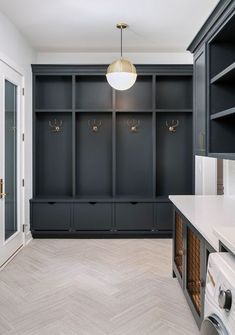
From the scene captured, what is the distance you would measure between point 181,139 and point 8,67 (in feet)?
8.71

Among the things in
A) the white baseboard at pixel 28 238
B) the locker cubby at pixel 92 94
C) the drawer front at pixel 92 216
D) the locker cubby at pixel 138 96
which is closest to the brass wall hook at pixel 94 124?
the locker cubby at pixel 92 94

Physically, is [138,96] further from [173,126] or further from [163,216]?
[163,216]

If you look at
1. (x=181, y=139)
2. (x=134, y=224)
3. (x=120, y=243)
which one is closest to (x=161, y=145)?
(x=181, y=139)

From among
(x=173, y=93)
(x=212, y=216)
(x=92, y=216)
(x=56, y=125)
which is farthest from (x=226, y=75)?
(x=56, y=125)

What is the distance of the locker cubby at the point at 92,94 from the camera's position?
5.01 meters

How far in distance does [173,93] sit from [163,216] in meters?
1.87

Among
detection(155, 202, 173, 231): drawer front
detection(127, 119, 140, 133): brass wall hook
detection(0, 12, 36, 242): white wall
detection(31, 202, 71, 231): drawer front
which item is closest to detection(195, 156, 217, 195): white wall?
detection(155, 202, 173, 231): drawer front

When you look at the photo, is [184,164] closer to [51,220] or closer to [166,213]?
[166,213]

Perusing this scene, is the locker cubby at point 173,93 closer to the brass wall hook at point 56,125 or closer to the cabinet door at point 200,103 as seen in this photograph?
the brass wall hook at point 56,125

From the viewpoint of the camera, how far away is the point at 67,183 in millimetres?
5078

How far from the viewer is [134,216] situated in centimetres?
469

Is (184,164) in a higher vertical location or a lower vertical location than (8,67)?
lower

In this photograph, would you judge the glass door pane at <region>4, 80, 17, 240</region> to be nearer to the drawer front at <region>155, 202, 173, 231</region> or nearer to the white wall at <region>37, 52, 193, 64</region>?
the white wall at <region>37, 52, 193, 64</region>

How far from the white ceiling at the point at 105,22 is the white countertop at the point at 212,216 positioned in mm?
2056
